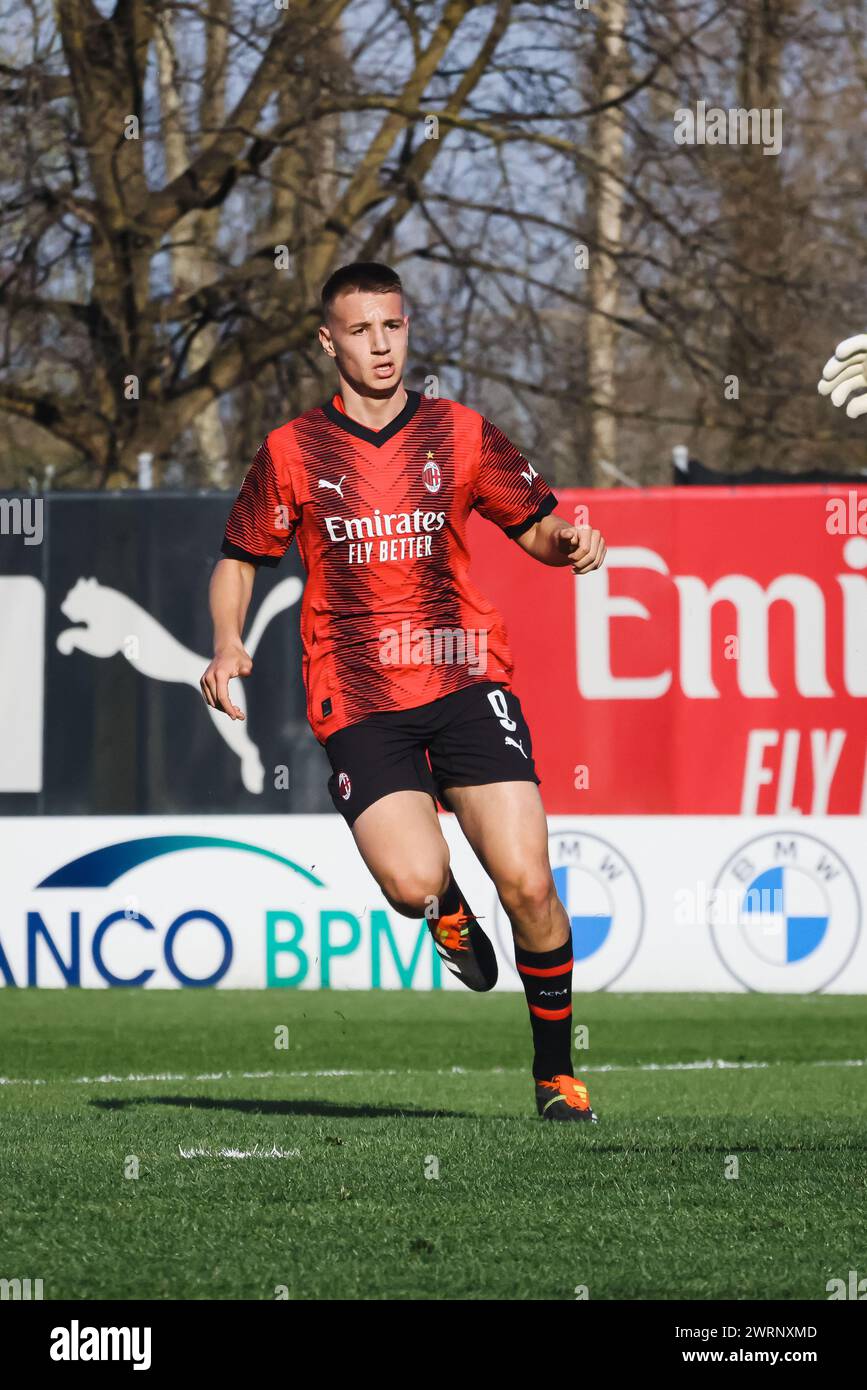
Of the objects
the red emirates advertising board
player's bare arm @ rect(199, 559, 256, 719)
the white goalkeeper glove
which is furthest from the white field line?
the white goalkeeper glove

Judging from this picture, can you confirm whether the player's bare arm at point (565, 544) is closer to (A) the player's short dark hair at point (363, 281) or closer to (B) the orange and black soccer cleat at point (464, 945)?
(A) the player's short dark hair at point (363, 281)

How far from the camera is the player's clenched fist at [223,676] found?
212 inches

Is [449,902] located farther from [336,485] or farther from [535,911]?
[336,485]

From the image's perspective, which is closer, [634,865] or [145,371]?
[634,865]

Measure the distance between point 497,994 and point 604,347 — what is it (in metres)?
A: 7.71

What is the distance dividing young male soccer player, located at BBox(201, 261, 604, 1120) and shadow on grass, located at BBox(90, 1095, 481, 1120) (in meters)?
0.54

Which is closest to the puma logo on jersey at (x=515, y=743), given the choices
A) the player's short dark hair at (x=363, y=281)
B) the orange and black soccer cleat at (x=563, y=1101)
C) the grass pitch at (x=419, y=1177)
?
the orange and black soccer cleat at (x=563, y=1101)

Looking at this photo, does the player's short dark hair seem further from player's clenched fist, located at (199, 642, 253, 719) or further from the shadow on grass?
the shadow on grass

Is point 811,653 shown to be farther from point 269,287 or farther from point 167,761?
point 269,287

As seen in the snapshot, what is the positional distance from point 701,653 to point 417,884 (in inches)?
205

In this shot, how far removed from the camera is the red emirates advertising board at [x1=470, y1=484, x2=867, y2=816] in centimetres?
1047

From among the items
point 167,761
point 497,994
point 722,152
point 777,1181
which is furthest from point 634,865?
point 722,152

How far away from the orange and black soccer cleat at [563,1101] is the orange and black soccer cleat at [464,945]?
1.11 feet

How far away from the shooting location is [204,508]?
10.8 m
